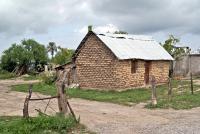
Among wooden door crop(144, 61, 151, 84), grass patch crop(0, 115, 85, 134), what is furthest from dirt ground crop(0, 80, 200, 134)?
wooden door crop(144, 61, 151, 84)

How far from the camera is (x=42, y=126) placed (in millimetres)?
13047

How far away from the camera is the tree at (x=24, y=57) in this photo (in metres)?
59.4

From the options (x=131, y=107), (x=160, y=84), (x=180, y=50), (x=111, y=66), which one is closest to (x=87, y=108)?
(x=131, y=107)

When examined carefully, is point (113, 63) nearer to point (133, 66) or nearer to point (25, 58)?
point (133, 66)

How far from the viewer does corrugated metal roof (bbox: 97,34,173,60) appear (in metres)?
29.8

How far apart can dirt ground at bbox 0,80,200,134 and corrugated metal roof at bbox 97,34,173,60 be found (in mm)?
9353

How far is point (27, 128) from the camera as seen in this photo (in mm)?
12727

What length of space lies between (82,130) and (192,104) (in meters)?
8.55

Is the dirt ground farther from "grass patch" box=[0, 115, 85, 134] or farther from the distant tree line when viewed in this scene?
the distant tree line

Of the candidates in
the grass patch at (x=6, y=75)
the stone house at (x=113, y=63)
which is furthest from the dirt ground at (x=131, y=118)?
the grass patch at (x=6, y=75)

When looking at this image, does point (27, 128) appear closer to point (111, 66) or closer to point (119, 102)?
point (119, 102)

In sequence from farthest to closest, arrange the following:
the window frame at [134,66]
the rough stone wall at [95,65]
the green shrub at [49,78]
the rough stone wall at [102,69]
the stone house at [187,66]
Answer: the stone house at [187,66]
the green shrub at [49,78]
the window frame at [134,66]
the rough stone wall at [95,65]
the rough stone wall at [102,69]

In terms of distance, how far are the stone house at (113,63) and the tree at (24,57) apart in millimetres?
28016

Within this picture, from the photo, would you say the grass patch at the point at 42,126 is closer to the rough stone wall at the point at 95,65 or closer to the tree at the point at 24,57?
the rough stone wall at the point at 95,65
